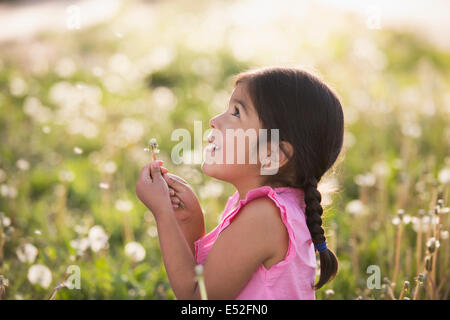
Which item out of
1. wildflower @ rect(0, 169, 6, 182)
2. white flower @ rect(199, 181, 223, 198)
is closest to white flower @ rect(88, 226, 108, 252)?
white flower @ rect(199, 181, 223, 198)

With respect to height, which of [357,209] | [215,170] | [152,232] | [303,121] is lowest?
[152,232]

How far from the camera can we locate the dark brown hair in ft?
5.20

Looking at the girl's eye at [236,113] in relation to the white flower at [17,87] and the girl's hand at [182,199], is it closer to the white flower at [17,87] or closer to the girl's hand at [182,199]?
the girl's hand at [182,199]

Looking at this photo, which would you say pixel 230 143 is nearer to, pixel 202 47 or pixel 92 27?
pixel 202 47

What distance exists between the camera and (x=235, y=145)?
160 centimetres

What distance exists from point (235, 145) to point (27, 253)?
4.02 ft

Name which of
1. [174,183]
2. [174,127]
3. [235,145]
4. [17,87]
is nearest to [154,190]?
[174,183]

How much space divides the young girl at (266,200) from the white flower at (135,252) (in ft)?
2.61

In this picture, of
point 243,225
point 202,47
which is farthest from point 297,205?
point 202,47

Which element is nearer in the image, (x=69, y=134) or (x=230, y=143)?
(x=230, y=143)

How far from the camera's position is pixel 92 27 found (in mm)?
6625

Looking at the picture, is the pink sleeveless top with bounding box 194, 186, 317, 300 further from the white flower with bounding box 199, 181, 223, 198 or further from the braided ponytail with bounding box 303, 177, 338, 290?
the white flower with bounding box 199, 181, 223, 198

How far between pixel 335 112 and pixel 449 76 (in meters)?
4.70

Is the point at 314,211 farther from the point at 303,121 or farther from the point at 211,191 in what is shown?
the point at 211,191
